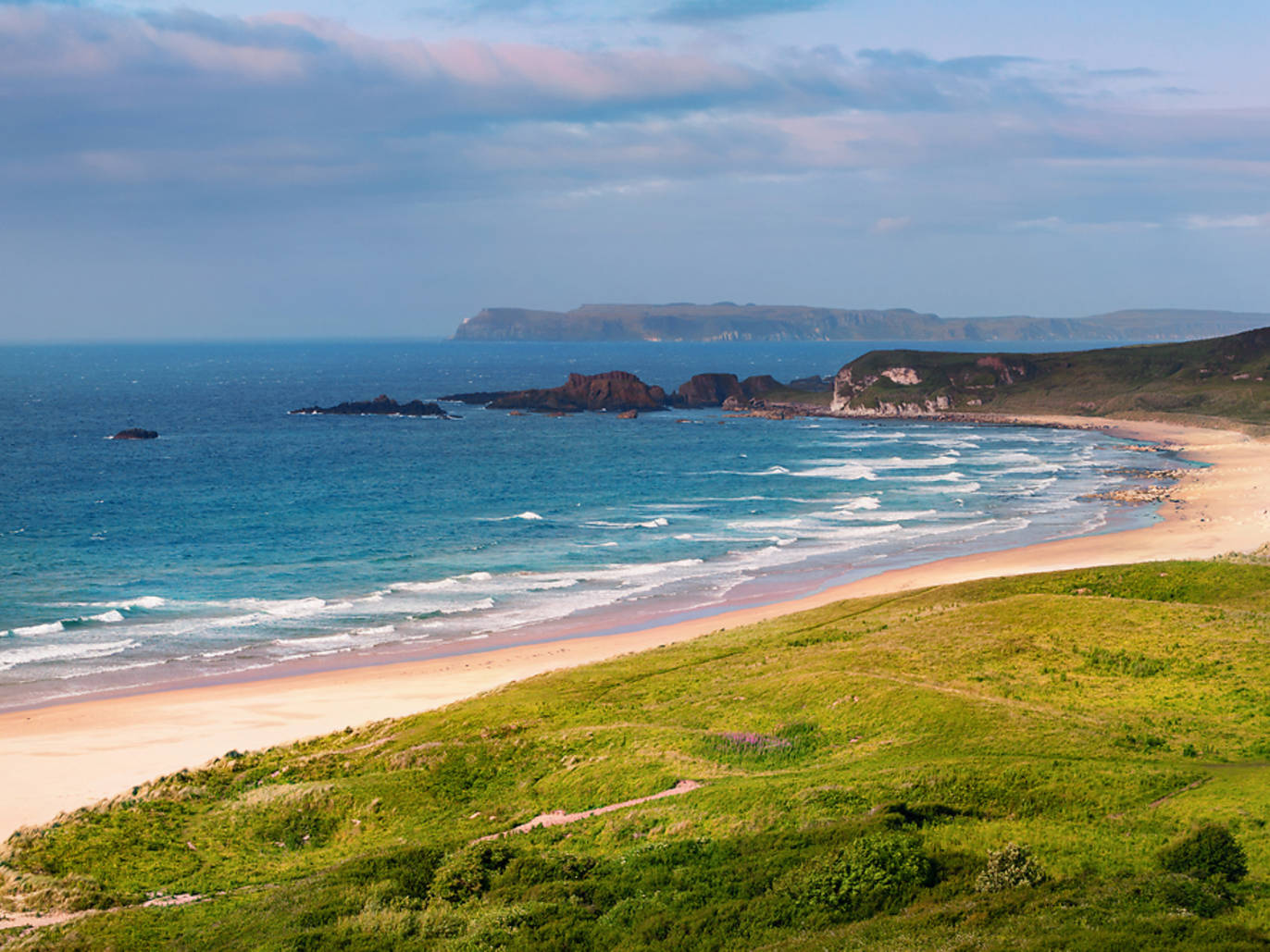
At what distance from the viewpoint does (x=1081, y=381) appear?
592ft

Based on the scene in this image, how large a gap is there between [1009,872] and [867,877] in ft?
7.21

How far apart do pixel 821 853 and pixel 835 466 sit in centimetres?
9788

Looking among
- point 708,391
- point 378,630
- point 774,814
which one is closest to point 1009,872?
point 774,814

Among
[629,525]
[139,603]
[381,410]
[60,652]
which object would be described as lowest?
[60,652]

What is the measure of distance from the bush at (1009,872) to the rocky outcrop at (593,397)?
161325mm

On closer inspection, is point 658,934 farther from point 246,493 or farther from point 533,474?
point 533,474

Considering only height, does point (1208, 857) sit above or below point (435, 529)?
above

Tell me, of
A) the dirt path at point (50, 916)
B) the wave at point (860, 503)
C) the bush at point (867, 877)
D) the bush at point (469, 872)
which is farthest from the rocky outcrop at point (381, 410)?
the bush at point (867, 877)

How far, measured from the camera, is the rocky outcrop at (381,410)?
164 metres

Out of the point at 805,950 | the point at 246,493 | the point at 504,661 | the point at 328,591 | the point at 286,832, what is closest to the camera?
the point at 805,950

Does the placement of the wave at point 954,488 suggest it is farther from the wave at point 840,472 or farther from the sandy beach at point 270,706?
the sandy beach at point 270,706

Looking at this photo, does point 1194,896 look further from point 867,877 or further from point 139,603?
point 139,603

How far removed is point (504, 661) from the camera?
152ft

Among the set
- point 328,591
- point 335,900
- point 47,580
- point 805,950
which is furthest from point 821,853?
point 47,580
